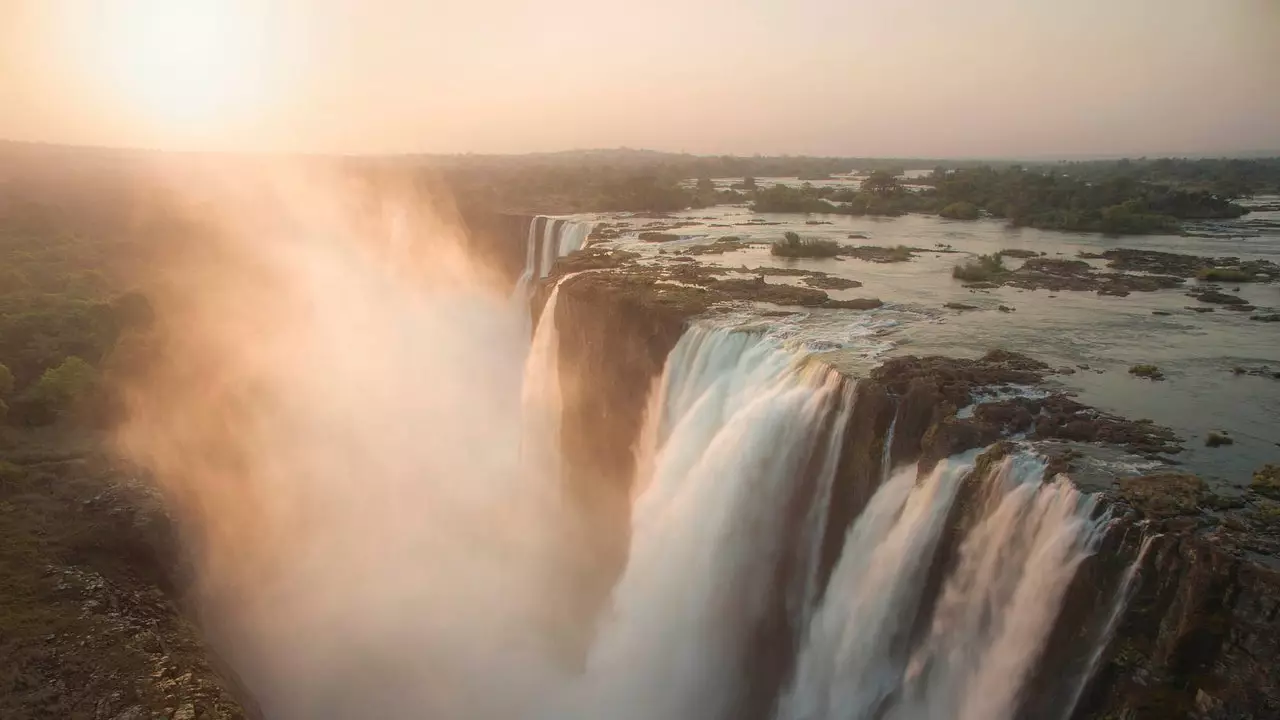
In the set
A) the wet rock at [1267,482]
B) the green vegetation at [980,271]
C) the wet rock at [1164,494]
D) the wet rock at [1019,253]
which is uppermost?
the wet rock at [1019,253]

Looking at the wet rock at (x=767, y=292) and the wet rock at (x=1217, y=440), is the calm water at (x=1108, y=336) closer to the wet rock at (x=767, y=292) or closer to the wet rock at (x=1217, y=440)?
the wet rock at (x=1217, y=440)

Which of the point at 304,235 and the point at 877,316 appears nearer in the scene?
the point at 877,316

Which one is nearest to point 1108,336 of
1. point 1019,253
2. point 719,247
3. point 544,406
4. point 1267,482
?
point 1267,482

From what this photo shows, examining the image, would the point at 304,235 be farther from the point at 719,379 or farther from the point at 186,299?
the point at 719,379

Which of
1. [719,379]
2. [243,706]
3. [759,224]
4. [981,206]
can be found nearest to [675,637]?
[719,379]

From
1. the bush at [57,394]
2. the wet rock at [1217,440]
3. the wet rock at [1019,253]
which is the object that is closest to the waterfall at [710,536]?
the wet rock at [1217,440]

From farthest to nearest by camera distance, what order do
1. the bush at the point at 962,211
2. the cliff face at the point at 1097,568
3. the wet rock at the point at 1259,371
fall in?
the bush at the point at 962,211 → the wet rock at the point at 1259,371 → the cliff face at the point at 1097,568

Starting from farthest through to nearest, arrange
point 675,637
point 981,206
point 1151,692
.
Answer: point 981,206 < point 675,637 < point 1151,692

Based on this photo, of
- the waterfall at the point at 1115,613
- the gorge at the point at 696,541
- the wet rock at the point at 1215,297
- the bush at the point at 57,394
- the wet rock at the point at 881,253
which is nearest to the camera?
the waterfall at the point at 1115,613
